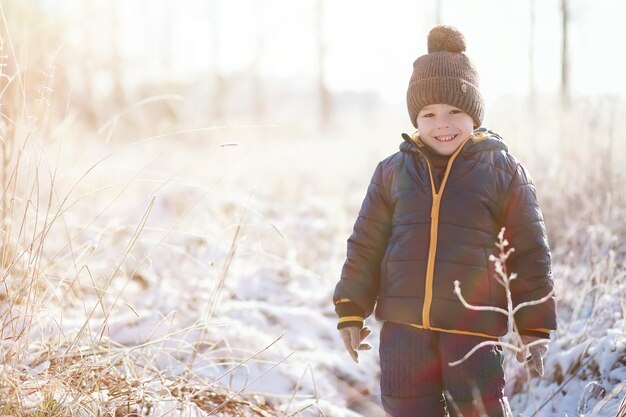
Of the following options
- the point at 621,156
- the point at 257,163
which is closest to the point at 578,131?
the point at 621,156

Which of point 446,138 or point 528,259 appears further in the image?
point 446,138

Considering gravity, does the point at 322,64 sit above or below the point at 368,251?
below

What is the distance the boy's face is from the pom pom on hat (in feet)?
0.74

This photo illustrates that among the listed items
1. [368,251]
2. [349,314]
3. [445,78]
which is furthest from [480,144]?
[349,314]

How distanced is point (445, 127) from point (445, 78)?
0.16m

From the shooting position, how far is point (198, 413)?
6.65ft

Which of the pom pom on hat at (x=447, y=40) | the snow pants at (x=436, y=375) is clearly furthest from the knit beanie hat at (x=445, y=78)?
the snow pants at (x=436, y=375)

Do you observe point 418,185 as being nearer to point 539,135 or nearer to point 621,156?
point 621,156

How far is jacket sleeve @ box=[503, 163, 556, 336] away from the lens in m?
1.96

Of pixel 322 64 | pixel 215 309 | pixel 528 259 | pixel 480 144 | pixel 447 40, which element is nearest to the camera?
pixel 528 259

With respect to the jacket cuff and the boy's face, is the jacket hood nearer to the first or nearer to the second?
the boy's face

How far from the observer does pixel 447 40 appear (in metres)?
2.26

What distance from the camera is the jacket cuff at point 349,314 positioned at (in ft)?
7.04

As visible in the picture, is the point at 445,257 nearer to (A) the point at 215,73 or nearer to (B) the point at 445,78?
(B) the point at 445,78
